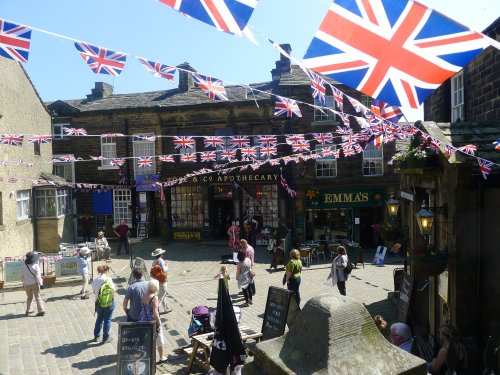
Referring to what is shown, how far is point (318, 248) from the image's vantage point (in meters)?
18.8

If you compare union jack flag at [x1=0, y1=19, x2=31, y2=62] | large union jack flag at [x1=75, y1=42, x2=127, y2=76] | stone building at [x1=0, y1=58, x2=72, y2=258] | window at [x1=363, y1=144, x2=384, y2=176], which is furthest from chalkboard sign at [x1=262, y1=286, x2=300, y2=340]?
window at [x1=363, y1=144, x2=384, y2=176]

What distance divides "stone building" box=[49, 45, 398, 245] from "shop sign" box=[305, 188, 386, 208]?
51mm

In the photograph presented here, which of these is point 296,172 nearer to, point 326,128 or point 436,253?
point 326,128

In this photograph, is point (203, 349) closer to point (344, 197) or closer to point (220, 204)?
point (344, 197)

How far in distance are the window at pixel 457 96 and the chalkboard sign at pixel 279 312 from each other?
6.35 meters

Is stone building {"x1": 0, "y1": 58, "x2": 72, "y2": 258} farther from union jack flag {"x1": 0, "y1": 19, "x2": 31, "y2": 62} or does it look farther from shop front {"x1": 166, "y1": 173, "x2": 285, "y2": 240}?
union jack flag {"x1": 0, "y1": 19, "x2": 31, "y2": 62}

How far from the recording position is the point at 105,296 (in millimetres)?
8492

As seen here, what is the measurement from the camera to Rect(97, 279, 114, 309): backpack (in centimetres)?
848

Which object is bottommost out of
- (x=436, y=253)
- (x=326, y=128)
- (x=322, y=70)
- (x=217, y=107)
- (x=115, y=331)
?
(x=115, y=331)

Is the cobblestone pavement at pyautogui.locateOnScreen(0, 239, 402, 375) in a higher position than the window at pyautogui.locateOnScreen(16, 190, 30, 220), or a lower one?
lower

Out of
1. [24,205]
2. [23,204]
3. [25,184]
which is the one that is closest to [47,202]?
[24,205]

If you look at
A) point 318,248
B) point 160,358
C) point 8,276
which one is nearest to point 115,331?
Answer: point 160,358

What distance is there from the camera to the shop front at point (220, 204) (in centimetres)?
2345

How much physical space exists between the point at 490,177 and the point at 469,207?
0.54m
